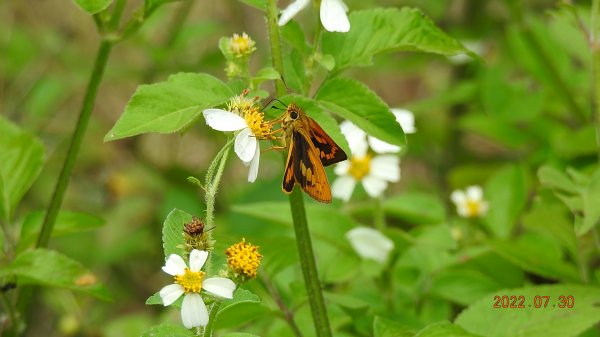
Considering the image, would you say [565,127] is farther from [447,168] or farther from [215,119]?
[215,119]

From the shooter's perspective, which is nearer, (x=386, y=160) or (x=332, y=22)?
(x=332, y=22)

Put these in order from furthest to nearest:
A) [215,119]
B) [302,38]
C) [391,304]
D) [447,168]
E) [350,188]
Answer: [447,168] → [350,188] → [391,304] → [302,38] → [215,119]

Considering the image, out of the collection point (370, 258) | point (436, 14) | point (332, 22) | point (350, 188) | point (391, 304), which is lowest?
point (391, 304)

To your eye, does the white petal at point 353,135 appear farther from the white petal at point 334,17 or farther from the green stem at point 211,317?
the green stem at point 211,317

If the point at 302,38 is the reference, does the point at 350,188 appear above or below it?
below

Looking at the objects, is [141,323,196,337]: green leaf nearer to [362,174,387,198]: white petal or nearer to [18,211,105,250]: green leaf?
[18,211,105,250]: green leaf

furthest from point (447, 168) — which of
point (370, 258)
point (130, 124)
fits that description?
point (130, 124)
